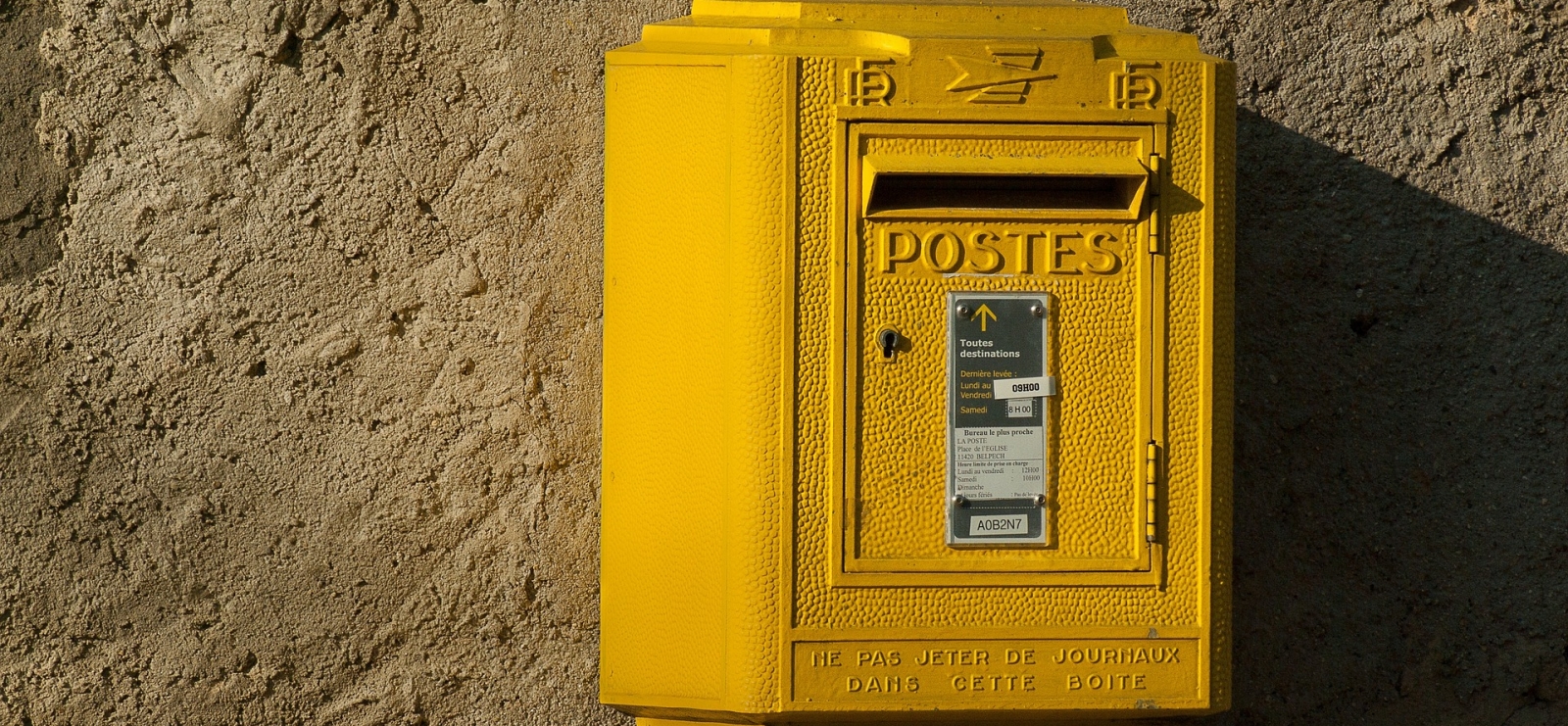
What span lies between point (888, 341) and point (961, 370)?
0.10m

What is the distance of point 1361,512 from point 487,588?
4.94 feet

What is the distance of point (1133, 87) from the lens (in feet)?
4.91

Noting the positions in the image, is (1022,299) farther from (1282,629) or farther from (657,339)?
(1282,629)

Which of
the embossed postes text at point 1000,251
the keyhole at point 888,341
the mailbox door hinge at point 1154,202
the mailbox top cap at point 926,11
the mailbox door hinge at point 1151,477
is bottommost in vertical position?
the mailbox door hinge at point 1151,477

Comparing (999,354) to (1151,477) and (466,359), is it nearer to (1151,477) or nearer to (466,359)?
(1151,477)

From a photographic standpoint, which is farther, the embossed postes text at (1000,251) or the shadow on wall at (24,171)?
the shadow on wall at (24,171)

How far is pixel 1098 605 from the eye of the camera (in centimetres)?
151

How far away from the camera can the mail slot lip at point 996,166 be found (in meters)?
1.44

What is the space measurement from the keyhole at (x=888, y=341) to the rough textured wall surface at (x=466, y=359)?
64 centimetres

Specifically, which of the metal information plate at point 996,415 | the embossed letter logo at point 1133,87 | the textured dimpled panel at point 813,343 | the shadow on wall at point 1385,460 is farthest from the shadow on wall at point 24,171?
the shadow on wall at point 1385,460

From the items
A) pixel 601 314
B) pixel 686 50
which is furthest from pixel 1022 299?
pixel 601 314

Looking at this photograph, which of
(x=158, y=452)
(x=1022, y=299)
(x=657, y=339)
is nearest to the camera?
(x=1022, y=299)

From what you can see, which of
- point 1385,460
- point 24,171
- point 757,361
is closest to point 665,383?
point 757,361

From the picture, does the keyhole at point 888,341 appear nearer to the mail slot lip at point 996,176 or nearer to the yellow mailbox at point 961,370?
the yellow mailbox at point 961,370
